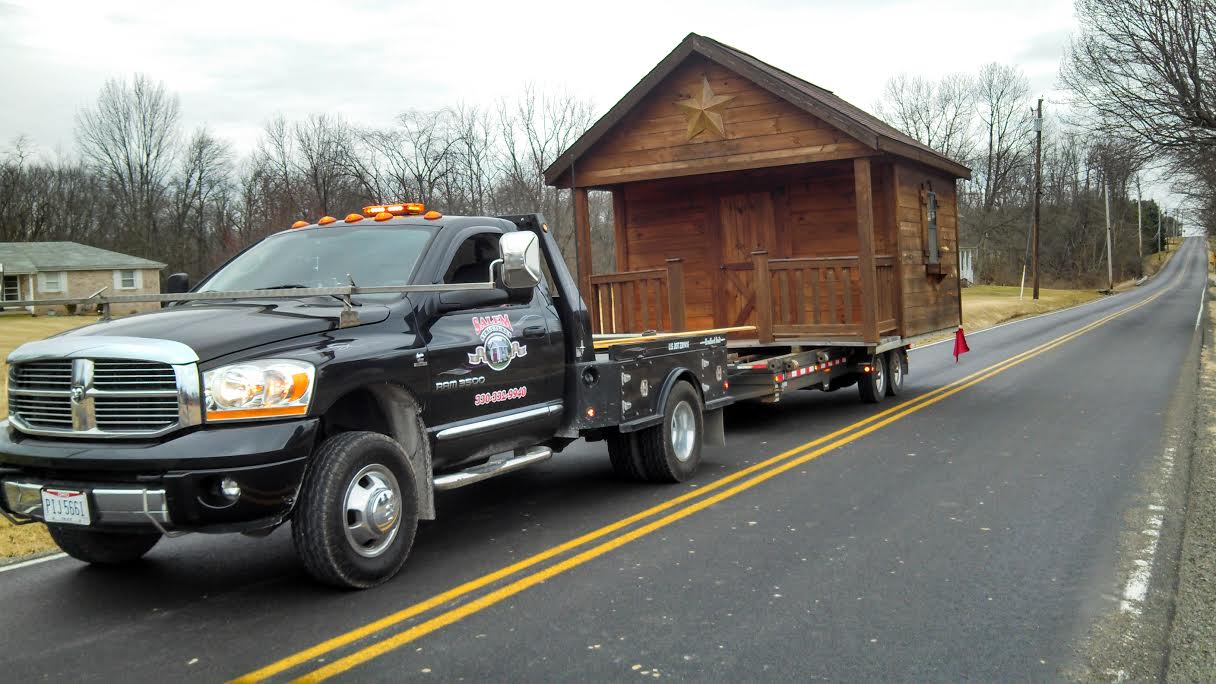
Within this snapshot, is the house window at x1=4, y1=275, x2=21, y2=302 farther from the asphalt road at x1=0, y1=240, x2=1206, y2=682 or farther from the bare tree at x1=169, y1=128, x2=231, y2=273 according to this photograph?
the asphalt road at x1=0, y1=240, x2=1206, y2=682

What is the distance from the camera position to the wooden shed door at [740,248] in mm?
14742

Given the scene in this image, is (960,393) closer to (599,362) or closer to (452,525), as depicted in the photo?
(599,362)

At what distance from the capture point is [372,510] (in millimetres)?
5270

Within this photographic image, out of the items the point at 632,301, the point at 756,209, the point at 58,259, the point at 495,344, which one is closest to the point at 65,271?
the point at 58,259

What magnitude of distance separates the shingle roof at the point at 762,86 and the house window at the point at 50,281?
47.9 m

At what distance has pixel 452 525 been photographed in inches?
273

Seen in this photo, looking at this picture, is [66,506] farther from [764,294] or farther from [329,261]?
[764,294]

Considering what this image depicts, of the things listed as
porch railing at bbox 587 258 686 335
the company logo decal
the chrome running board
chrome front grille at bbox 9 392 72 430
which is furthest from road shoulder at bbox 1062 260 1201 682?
porch railing at bbox 587 258 686 335

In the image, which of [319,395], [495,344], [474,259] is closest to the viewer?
[319,395]

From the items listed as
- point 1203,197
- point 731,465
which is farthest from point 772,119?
point 1203,197

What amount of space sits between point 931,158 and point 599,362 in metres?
9.03

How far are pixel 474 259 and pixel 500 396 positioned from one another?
1.02 meters

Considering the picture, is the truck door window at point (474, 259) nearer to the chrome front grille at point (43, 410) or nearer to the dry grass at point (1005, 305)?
the chrome front grille at point (43, 410)

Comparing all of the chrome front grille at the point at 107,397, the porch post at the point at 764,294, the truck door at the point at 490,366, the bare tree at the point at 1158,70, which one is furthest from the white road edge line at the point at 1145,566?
the bare tree at the point at 1158,70
